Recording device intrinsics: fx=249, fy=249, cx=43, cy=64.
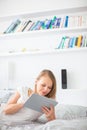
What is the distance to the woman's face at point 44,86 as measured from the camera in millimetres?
1786

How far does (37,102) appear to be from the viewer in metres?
1.56

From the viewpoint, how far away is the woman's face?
1.79 m

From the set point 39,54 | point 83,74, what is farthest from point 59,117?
point 39,54

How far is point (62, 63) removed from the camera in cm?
310

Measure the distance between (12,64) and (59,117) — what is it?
1443 mm

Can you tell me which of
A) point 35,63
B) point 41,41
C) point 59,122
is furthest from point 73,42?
point 59,122

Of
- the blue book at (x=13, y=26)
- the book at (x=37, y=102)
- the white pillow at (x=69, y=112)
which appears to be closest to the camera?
the book at (x=37, y=102)

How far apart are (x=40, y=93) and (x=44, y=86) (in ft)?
0.19

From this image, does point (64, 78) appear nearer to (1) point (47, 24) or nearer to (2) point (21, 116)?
(1) point (47, 24)

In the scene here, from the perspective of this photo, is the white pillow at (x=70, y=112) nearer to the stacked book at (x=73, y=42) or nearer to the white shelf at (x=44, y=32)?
the stacked book at (x=73, y=42)

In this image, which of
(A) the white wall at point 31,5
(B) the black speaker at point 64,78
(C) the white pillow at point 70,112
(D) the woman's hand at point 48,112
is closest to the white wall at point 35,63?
(A) the white wall at point 31,5

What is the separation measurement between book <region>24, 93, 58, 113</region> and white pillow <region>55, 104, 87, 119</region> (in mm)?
377

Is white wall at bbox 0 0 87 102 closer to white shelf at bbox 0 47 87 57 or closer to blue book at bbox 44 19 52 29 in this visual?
white shelf at bbox 0 47 87 57

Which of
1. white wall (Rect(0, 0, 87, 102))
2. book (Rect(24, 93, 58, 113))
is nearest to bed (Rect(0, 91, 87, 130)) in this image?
book (Rect(24, 93, 58, 113))
